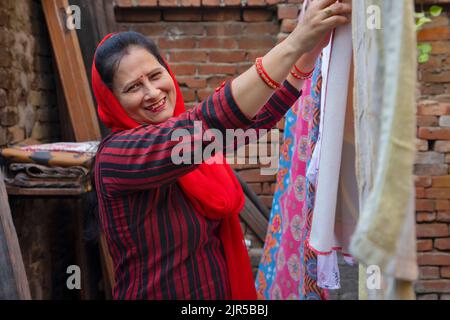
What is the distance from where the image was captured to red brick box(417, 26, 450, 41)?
9.36ft

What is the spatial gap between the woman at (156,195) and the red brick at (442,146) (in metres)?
1.72

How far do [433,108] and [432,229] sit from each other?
782 millimetres

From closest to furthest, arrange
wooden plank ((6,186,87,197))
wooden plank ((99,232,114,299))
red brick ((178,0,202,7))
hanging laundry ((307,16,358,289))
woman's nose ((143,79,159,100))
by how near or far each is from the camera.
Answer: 1. hanging laundry ((307,16,358,289))
2. woman's nose ((143,79,159,100))
3. wooden plank ((6,186,87,197))
4. wooden plank ((99,232,114,299))
5. red brick ((178,0,202,7))

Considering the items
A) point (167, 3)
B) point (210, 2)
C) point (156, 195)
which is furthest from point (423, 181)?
point (156, 195)

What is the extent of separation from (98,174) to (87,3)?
1582mm

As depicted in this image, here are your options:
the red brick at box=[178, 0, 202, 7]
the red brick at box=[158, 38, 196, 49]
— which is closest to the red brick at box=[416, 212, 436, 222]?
the red brick at box=[158, 38, 196, 49]

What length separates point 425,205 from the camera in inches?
115

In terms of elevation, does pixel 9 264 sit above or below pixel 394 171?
below

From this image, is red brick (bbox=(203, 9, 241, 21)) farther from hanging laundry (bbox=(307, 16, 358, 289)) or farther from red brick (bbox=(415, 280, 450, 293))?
red brick (bbox=(415, 280, 450, 293))

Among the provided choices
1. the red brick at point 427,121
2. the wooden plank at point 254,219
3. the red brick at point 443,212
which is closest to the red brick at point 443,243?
the red brick at point 443,212

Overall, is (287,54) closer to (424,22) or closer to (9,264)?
(9,264)

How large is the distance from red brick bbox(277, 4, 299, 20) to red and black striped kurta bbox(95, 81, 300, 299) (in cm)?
154

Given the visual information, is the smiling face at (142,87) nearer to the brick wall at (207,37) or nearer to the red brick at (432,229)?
the brick wall at (207,37)

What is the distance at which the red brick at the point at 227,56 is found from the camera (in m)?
3.07
